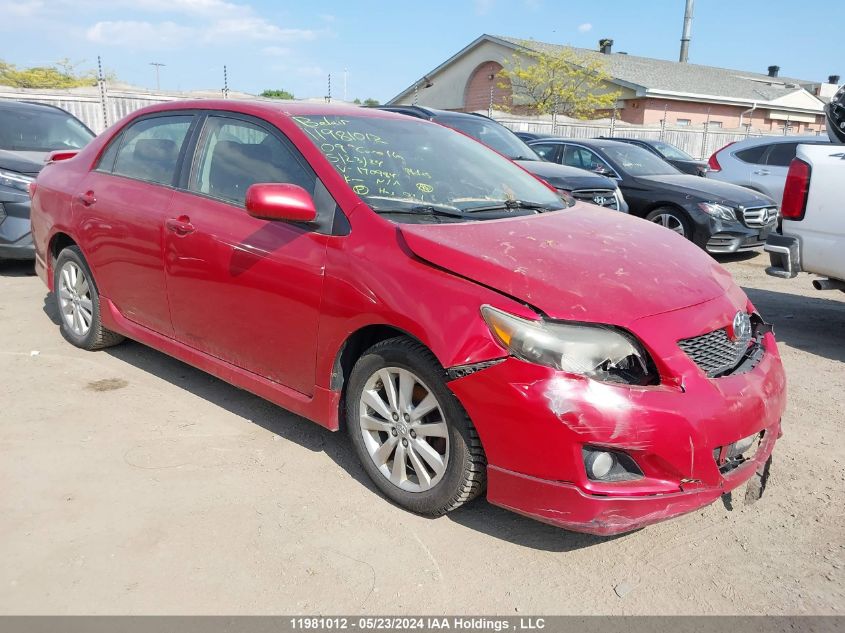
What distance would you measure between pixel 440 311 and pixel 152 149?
2535 millimetres

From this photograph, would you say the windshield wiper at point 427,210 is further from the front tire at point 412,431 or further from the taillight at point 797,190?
the taillight at point 797,190

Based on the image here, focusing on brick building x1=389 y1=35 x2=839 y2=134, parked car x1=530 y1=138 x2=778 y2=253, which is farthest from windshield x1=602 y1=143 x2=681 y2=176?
brick building x1=389 y1=35 x2=839 y2=134

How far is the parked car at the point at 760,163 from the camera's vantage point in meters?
10.6

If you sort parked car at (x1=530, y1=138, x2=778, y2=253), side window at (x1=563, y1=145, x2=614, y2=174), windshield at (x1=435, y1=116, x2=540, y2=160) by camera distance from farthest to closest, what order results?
side window at (x1=563, y1=145, x2=614, y2=174) → windshield at (x1=435, y1=116, x2=540, y2=160) → parked car at (x1=530, y1=138, x2=778, y2=253)

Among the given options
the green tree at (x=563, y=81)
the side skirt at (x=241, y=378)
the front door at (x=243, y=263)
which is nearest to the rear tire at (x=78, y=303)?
the side skirt at (x=241, y=378)

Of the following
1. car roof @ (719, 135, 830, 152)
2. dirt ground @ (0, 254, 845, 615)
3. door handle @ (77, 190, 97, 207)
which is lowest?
dirt ground @ (0, 254, 845, 615)

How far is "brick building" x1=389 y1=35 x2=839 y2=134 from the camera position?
1297 inches

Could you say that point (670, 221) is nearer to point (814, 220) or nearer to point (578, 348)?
point (814, 220)

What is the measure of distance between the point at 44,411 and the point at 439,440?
8.15ft

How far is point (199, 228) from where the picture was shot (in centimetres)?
370

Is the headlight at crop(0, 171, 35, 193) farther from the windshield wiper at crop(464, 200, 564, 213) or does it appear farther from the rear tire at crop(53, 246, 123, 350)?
the windshield wiper at crop(464, 200, 564, 213)

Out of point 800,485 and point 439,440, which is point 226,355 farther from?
point 800,485

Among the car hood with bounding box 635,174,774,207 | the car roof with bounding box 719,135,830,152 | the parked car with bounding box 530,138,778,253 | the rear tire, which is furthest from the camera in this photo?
the car roof with bounding box 719,135,830,152

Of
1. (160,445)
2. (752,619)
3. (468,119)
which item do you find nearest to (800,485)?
(752,619)
